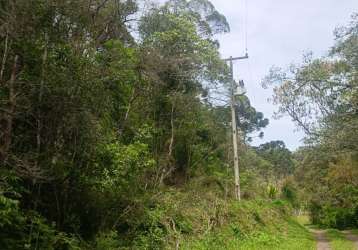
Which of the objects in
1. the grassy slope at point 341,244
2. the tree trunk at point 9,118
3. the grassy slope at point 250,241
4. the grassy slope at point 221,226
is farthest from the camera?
the grassy slope at point 341,244

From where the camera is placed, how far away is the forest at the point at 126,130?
963 cm

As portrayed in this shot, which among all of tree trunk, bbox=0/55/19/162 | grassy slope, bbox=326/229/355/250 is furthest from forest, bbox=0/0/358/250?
grassy slope, bbox=326/229/355/250

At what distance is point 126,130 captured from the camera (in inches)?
569

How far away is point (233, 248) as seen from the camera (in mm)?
15031

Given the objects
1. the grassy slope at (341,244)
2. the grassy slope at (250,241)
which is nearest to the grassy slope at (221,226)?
the grassy slope at (250,241)

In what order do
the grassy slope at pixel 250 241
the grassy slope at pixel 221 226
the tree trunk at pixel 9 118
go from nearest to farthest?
the tree trunk at pixel 9 118, the grassy slope at pixel 250 241, the grassy slope at pixel 221 226

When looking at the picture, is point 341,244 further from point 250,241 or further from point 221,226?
point 221,226

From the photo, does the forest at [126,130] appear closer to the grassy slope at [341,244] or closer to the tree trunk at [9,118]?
the tree trunk at [9,118]

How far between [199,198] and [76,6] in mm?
9373

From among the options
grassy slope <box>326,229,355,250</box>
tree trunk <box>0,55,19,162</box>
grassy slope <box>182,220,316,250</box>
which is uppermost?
tree trunk <box>0,55,19,162</box>

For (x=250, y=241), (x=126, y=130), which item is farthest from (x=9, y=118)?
(x=250, y=241)

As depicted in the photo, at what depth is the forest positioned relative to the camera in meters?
9.63

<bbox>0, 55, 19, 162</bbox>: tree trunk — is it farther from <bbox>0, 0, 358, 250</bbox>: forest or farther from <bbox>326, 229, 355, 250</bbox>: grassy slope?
<bbox>326, 229, 355, 250</bbox>: grassy slope

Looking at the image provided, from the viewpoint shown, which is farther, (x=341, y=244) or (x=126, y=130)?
(x=341, y=244)
